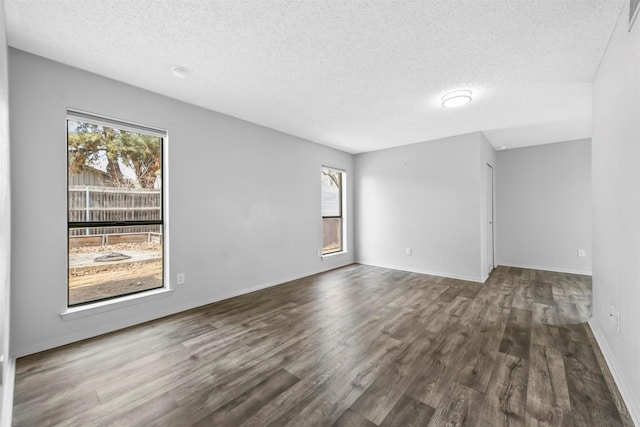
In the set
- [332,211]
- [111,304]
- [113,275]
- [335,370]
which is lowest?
[335,370]

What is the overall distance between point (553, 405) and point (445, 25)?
2.53 metres

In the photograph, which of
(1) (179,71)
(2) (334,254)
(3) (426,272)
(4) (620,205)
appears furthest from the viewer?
(2) (334,254)

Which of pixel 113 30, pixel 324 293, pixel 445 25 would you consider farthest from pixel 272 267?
pixel 445 25

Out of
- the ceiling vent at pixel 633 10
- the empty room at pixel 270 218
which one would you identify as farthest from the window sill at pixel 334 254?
the ceiling vent at pixel 633 10

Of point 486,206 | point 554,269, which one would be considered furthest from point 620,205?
point 554,269

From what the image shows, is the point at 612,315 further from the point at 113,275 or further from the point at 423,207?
the point at 113,275

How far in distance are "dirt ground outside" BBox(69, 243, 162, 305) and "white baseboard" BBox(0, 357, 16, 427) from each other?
0.61 meters

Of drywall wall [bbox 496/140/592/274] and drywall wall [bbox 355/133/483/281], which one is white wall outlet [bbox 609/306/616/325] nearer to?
drywall wall [bbox 355/133/483/281]

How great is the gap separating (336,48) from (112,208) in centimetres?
262

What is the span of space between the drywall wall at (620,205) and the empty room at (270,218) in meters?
0.03

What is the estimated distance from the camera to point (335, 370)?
195 centimetres

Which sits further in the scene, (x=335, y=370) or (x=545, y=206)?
(x=545, y=206)

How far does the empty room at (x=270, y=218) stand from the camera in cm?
164

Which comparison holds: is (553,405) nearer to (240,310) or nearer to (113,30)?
(240,310)
